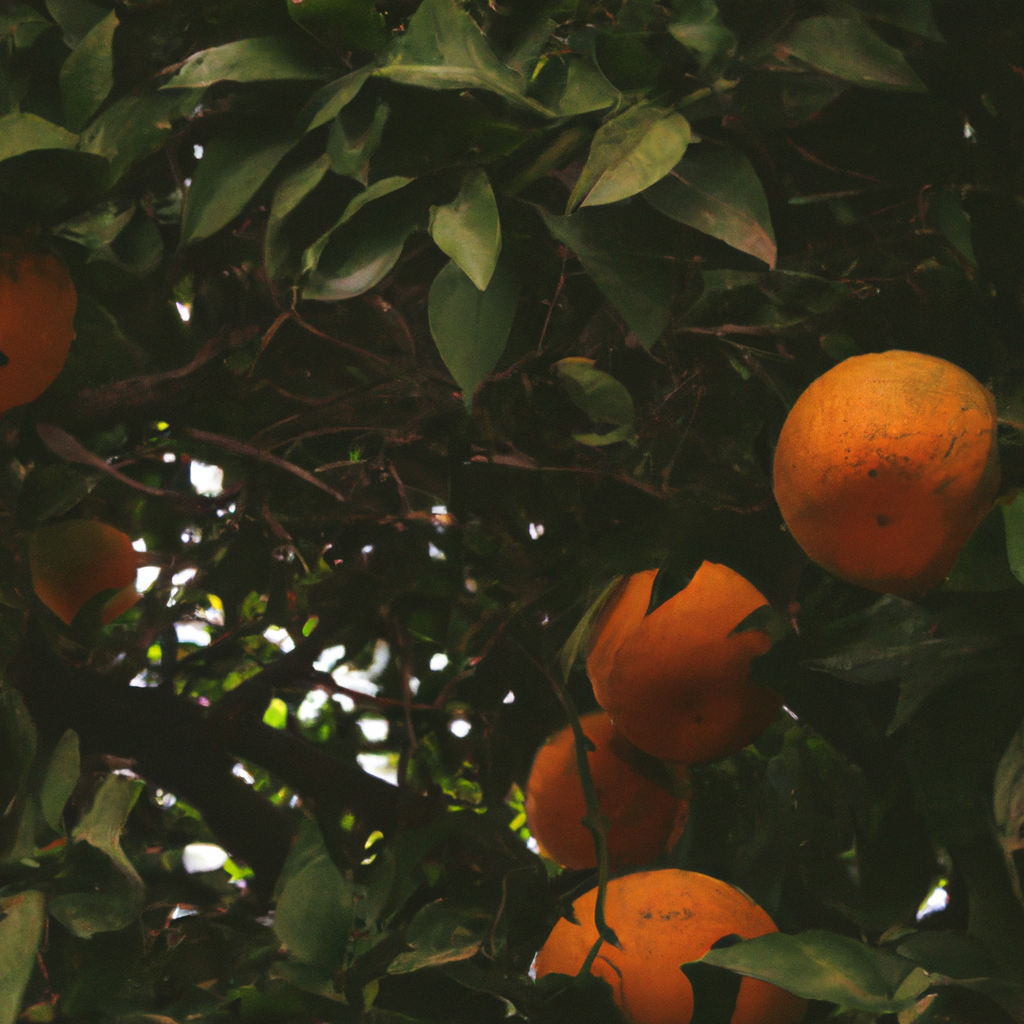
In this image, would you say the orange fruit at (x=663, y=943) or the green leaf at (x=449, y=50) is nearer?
the green leaf at (x=449, y=50)

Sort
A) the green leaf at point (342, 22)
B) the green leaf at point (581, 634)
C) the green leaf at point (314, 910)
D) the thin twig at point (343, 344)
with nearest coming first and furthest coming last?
1. the green leaf at point (342, 22)
2. the green leaf at point (314, 910)
3. the green leaf at point (581, 634)
4. the thin twig at point (343, 344)

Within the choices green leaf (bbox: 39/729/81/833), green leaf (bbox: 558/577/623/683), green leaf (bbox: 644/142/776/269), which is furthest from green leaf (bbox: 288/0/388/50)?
green leaf (bbox: 39/729/81/833)

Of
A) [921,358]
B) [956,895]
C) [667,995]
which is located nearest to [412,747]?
[667,995]

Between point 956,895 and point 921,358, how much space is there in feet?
1.42

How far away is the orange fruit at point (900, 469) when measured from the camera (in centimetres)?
72

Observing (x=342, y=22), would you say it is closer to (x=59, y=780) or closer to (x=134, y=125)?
(x=134, y=125)

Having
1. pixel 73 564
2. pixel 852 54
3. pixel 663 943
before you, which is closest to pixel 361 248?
pixel 852 54

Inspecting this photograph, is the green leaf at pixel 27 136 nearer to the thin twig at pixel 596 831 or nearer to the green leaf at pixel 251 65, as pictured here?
the green leaf at pixel 251 65

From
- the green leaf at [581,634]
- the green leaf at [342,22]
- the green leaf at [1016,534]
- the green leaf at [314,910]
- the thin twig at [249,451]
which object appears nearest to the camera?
the green leaf at [1016,534]

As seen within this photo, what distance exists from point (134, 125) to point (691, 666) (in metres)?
0.62

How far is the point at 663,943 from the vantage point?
84 centimetres

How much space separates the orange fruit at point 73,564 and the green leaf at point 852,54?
0.90 meters

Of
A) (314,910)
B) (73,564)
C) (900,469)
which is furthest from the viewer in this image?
(73,564)

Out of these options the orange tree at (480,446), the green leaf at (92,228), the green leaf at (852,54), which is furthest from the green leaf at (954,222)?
the green leaf at (92,228)
